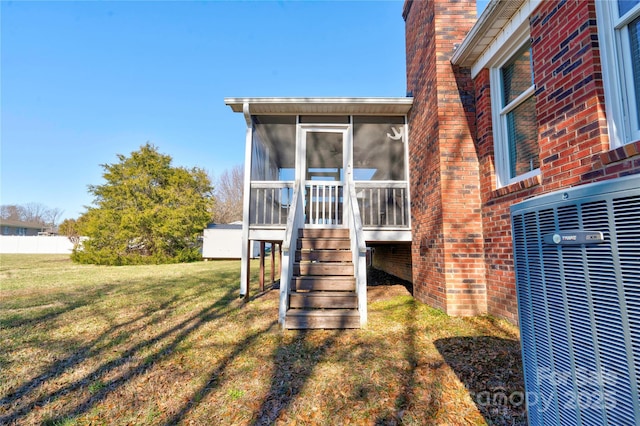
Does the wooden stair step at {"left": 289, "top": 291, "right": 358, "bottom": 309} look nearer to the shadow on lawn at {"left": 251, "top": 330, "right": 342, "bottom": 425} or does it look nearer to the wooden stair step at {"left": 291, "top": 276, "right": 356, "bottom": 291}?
the wooden stair step at {"left": 291, "top": 276, "right": 356, "bottom": 291}

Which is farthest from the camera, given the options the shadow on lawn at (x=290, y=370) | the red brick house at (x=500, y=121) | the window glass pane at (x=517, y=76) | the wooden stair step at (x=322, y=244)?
the wooden stair step at (x=322, y=244)

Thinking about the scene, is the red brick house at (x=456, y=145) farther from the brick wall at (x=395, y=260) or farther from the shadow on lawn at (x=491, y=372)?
the shadow on lawn at (x=491, y=372)

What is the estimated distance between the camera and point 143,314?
169 inches

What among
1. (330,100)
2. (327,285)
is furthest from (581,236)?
(330,100)

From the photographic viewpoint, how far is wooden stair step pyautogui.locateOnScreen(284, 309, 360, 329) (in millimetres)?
3482

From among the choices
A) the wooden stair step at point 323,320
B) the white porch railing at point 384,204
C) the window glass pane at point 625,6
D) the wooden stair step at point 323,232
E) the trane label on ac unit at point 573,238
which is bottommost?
the wooden stair step at point 323,320

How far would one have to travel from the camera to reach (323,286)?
3943mm

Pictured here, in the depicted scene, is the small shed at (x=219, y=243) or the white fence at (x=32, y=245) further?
the white fence at (x=32, y=245)

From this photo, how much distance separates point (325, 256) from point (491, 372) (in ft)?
8.63

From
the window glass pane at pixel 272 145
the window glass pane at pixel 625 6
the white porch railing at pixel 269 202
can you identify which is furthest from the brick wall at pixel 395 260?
the window glass pane at pixel 625 6

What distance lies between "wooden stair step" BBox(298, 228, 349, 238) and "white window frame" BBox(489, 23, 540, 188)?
2476 mm

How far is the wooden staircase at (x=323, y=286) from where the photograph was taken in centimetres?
350

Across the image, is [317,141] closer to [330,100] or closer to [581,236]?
[330,100]

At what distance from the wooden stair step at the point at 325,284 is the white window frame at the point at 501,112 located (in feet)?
7.83
